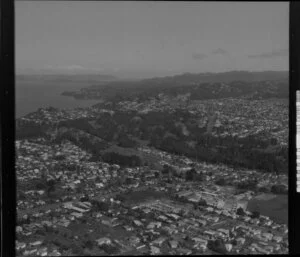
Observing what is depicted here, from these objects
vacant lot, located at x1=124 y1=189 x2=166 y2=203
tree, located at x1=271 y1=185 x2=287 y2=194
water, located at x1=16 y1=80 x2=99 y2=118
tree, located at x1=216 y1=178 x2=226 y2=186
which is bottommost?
vacant lot, located at x1=124 y1=189 x2=166 y2=203

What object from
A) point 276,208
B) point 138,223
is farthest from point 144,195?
point 276,208

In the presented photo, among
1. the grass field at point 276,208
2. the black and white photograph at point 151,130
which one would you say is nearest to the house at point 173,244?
the black and white photograph at point 151,130

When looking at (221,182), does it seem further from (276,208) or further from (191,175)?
(276,208)

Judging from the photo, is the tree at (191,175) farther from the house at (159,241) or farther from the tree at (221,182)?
the house at (159,241)

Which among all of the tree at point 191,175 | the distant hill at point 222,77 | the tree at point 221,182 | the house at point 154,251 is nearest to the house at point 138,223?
the house at point 154,251

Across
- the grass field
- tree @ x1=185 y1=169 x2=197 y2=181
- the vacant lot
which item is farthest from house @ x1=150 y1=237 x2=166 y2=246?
the grass field

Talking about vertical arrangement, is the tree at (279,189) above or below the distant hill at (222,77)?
below

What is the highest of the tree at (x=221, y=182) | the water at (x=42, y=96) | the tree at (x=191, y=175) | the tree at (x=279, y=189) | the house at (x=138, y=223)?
the water at (x=42, y=96)

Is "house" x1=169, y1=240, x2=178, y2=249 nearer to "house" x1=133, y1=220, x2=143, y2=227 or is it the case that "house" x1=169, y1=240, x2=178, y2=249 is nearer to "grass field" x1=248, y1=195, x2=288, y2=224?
"house" x1=133, y1=220, x2=143, y2=227
